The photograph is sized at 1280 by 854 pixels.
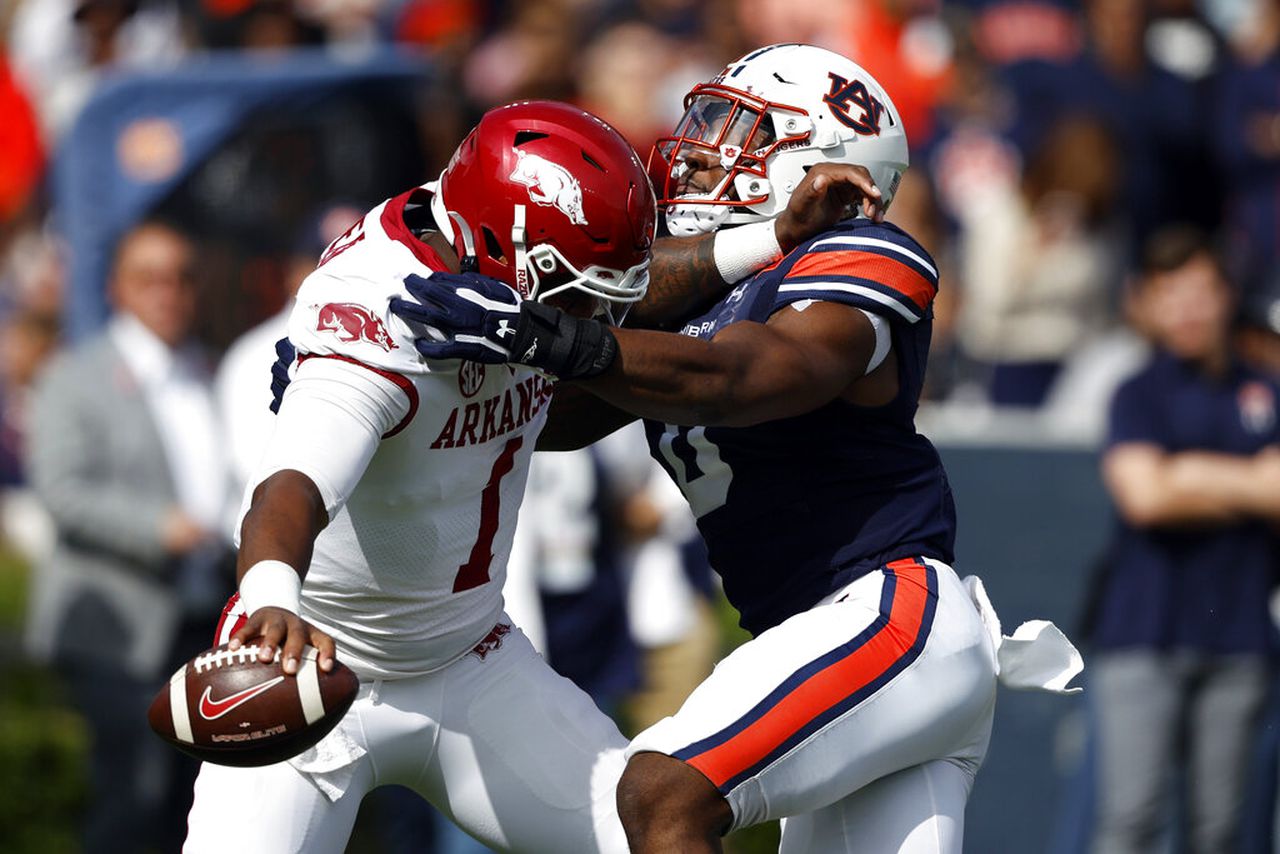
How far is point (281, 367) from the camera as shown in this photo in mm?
3828

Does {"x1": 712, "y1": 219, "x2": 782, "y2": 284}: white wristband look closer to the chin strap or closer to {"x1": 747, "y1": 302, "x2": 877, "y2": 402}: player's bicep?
{"x1": 747, "y1": 302, "x2": 877, "y2": 402}: player's bicep

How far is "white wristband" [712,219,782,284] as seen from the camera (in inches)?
161

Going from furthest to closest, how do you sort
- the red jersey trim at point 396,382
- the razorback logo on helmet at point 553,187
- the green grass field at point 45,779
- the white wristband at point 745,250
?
the green grass field at point 45,779 → the white wristband at point 745,250 → the razorback logo on helmet at point 553,187 → the red jersey trim at point 396,382

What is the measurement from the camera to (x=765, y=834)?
6859 millimetres

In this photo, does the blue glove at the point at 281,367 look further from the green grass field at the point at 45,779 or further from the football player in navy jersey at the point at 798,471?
the green grass field at the point at 45,779

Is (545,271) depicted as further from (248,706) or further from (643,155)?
(643,155)

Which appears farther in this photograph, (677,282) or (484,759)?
(677,282)

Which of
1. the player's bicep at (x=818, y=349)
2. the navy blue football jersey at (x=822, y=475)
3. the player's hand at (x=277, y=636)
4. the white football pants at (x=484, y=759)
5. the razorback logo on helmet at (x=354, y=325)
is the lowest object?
the white football pants at (x=484, y=759)

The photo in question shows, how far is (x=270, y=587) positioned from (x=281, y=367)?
716 millimetres

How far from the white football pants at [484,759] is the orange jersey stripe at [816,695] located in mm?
457

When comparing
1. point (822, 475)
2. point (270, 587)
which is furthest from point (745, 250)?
point (270, 587)

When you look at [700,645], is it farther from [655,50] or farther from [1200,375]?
[655,50]

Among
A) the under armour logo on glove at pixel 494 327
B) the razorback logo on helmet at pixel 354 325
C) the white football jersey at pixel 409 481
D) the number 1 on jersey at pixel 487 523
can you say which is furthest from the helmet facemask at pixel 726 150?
the razorback logo on helmet at pixel 354 325

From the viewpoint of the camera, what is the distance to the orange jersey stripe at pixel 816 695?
3.66 m
